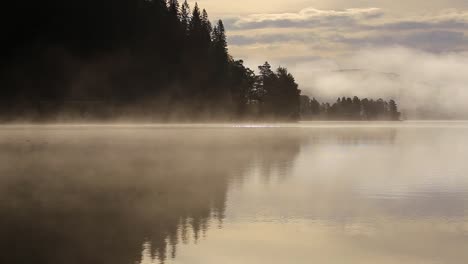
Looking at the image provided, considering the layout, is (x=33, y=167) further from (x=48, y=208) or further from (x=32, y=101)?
(x=32, y=101)

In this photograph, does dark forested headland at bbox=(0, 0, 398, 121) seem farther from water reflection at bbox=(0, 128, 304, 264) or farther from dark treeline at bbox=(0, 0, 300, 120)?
water reflection at bbox=(0, 128, 304, 264)

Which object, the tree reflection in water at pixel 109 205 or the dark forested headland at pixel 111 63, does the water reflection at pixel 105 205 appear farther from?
the dark forested headland at pixel 111 63

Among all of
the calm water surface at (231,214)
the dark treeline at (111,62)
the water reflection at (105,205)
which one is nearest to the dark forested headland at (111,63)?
the dark treeline at (111,62)

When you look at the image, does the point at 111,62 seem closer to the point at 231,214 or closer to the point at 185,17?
the point at 185,17

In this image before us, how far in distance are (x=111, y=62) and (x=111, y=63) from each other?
0.97 feet

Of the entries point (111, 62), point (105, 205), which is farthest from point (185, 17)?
point (105, 205)

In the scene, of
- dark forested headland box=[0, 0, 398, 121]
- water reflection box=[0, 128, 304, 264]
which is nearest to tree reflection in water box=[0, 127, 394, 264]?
water reflection box=[0, 128, 304, 264]

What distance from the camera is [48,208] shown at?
23.3 metres

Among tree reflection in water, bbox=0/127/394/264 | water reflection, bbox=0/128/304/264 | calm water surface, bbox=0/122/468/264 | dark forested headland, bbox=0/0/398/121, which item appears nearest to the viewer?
calm water surface, bbox=0/122/468/264

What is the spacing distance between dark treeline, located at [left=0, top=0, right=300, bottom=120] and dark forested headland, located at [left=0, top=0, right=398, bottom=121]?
23 cm

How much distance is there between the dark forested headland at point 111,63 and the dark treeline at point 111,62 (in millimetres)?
232

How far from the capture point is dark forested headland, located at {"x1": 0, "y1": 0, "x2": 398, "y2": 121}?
150250mm

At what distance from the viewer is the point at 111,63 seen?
164m

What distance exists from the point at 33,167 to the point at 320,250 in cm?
2847
